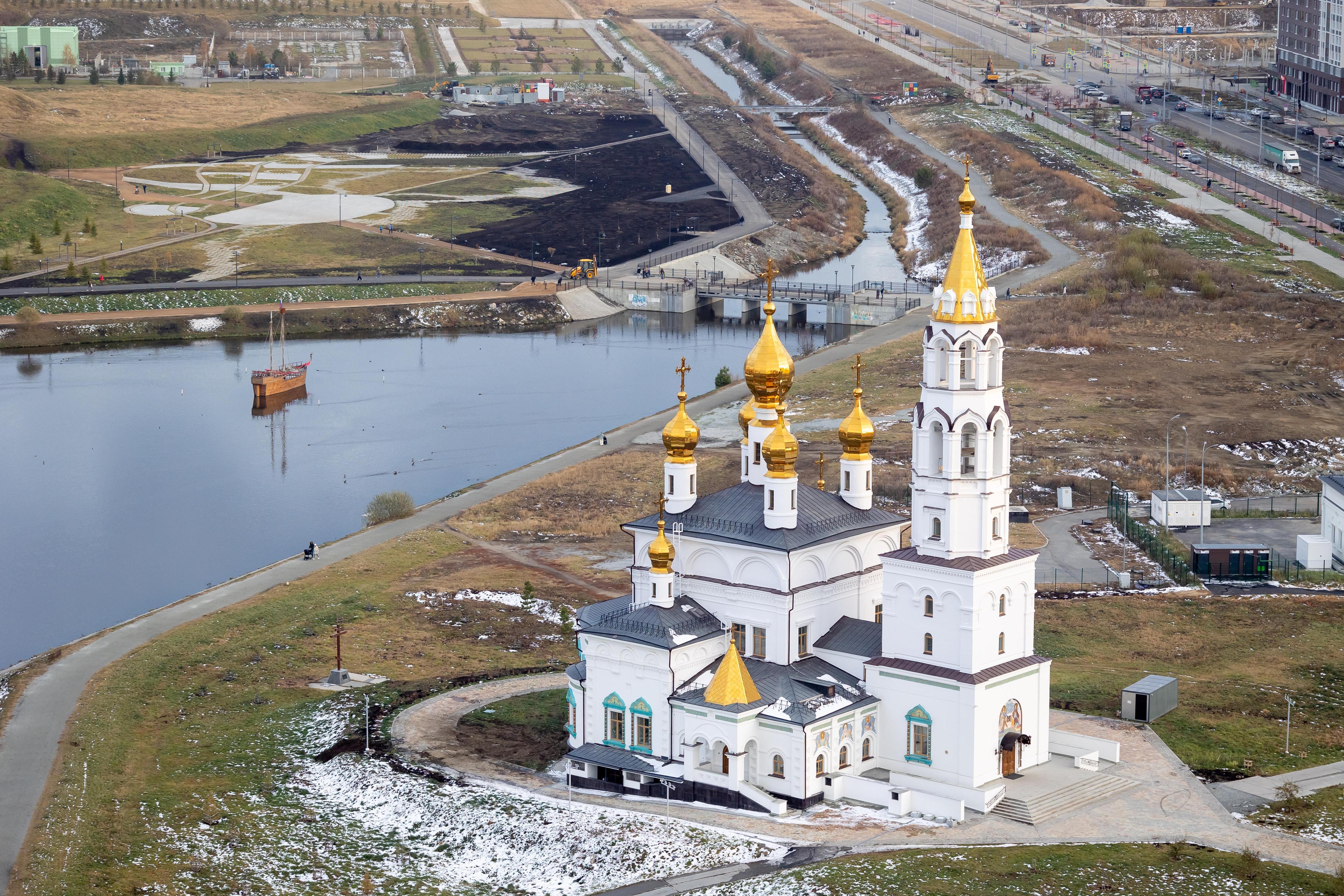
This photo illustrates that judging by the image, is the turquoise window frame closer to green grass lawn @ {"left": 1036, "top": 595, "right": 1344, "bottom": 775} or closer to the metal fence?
green grass lawn @ {"left": 1036, "top": 595, "right": 1344, "bottom": 775}

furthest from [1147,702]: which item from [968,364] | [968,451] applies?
[968,364]

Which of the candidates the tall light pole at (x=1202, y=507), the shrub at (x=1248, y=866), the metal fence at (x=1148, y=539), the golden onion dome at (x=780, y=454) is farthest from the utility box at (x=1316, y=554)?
the shrub at (x=1248, y=866)

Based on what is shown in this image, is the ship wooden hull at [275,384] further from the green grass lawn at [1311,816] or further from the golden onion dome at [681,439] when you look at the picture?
the green grass lawn at [1311,816]

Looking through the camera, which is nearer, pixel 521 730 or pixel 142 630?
pixel 521 730

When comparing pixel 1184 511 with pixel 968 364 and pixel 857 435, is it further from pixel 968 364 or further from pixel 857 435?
pixel 968 364

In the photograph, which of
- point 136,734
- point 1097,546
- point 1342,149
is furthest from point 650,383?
point 1342,149

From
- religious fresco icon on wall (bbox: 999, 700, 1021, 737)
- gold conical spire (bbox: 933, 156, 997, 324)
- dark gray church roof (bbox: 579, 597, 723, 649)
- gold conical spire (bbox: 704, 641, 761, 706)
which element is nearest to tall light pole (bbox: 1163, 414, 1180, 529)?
religious fresco icon on wall (bbox: 999, 700, 1021, 737)
